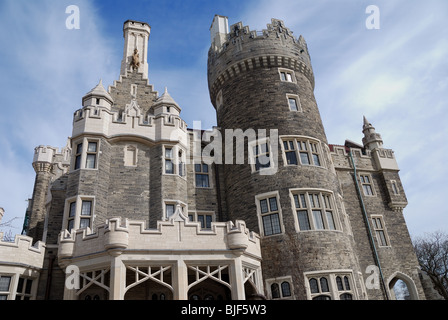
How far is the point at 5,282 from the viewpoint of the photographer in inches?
518

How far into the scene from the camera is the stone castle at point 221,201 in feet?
43.2

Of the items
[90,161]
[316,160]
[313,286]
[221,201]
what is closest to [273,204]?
[221,201]

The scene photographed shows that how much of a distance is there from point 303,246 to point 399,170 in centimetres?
1175

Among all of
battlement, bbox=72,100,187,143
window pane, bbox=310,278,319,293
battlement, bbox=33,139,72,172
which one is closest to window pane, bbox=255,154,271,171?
battlement, bbox=72,100,187,143

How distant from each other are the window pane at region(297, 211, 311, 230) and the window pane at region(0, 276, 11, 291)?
12142 mm

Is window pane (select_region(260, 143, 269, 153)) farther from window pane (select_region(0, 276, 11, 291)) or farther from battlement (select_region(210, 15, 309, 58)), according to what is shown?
window pane (select_region(0, 276, 11, 291))

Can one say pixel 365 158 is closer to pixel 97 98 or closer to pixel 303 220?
pixel 303 220

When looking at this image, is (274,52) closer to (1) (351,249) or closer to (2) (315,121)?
(2) (315,121)

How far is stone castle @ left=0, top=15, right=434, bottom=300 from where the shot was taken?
1316 cm

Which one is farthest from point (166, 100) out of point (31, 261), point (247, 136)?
point (31, 261)

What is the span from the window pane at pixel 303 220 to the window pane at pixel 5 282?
12.1 metres

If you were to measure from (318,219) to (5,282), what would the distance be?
1326cm

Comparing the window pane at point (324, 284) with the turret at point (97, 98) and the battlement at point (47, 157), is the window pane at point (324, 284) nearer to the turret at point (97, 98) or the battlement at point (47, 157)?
the turret at point (97, 98)
